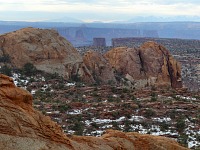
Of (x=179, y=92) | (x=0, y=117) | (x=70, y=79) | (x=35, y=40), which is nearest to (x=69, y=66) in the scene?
(x=70, y=79)

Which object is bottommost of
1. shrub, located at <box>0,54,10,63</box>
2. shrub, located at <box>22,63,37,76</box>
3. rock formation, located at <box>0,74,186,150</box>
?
shrub, located at <box>22,63,37,76</box>

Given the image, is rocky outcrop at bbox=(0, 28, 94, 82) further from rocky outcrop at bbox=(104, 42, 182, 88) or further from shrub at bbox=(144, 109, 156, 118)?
shrub at bbox=(144, 109, 156, 118)

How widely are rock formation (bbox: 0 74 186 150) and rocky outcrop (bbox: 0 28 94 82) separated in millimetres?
26467

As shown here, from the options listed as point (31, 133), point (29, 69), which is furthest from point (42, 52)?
point (31, 133)

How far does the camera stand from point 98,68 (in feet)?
145

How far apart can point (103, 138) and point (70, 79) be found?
26716 millimetres

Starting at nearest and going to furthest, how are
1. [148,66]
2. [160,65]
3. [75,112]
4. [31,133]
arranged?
[31,133]
[75,112]
[160,65]
[148,66]

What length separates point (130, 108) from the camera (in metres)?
26.7

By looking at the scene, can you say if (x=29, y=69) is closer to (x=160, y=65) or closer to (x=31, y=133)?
Result: (x=160, y=65)

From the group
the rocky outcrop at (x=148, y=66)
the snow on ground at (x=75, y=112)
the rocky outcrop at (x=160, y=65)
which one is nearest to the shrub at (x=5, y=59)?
the snow on ground at (x=75, y=112)

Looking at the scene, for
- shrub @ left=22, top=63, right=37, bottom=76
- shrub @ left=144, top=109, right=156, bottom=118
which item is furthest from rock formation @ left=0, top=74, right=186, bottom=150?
shrub @ left=22, top=63, right=37, bottom=76

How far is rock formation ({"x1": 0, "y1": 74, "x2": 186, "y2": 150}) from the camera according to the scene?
8.88 metres

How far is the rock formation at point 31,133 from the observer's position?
8.88 metres

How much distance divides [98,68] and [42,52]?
8357 millimetres
